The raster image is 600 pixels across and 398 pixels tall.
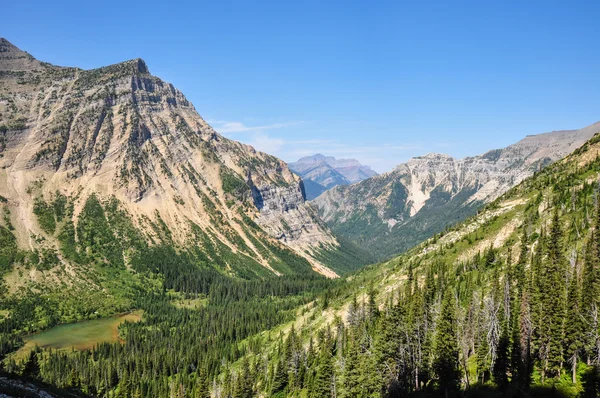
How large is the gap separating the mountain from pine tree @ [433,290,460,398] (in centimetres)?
21

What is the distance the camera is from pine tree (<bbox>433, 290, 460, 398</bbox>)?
81.8 meters

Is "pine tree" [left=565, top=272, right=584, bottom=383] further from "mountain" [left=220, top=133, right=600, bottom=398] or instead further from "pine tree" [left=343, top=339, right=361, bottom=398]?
"pine tree" [left=343, top=339, right=361, bottom=398]

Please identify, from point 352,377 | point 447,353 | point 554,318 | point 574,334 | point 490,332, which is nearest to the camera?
point 574,334

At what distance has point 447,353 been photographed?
8344 centimetres

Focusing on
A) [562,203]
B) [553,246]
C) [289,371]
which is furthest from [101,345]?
[562,203]

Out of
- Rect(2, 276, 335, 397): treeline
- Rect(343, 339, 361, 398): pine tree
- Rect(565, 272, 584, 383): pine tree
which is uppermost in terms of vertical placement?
Rect(565, 272, 584, 383): pine tree

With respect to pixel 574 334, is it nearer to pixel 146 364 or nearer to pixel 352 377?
pixel 352 377

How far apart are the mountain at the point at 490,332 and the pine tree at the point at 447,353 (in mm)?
208

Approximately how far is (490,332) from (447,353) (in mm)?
13109

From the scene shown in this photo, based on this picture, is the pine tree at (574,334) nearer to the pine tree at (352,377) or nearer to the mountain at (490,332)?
the mountain at (490,332)

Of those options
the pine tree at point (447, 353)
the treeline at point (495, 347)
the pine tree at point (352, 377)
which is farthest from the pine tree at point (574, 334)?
the pine tree at point (352, 377)

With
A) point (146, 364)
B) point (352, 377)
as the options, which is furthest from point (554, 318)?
point (146, 364)

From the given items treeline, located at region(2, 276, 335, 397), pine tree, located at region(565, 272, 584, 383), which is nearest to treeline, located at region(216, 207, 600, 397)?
pine tree, located at region(565, 272, 584, 383)

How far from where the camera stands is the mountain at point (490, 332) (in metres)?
78.6
